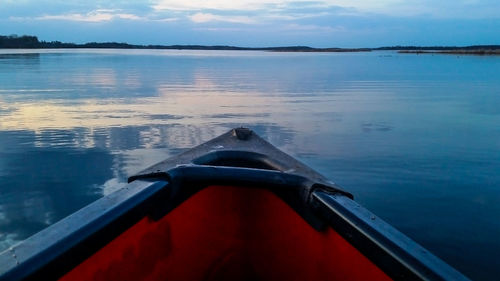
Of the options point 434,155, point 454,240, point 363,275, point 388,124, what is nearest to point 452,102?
point 388,124

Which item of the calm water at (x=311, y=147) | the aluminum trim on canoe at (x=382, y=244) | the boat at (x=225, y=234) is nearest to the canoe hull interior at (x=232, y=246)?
the boat at (x=225, y=234)

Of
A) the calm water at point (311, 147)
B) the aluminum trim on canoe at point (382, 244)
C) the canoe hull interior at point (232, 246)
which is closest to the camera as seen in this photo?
the aluminum trim on canoe at point (382, 244)

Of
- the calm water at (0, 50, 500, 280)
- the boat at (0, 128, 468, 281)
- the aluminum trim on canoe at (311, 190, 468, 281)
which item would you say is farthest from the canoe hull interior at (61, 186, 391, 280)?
the calm water at (0, 50, 500, 280)

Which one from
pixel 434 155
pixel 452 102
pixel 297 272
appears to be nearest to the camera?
pixel 297 272

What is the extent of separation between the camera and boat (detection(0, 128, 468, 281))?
222 centimetres

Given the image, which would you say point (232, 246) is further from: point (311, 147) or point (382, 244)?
point (311, 147)

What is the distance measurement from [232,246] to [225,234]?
13cm

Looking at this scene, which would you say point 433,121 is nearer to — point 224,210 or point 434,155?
point 434,155

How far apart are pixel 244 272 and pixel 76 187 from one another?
148 inches

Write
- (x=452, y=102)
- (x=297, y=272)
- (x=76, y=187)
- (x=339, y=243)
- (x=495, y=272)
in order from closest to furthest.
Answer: (x=339, y=243) < (x=297, y=272) < (x=495, y=272) < (x=76, y=187) < (x=452, y=102)

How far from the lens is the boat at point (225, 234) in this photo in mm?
2223

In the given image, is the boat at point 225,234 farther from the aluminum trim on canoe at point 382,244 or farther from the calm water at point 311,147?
the calm water at point 311,147

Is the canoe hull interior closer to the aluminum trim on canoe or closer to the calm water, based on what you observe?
the aluminum trim on canoe

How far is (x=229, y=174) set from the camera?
3.24 meters
